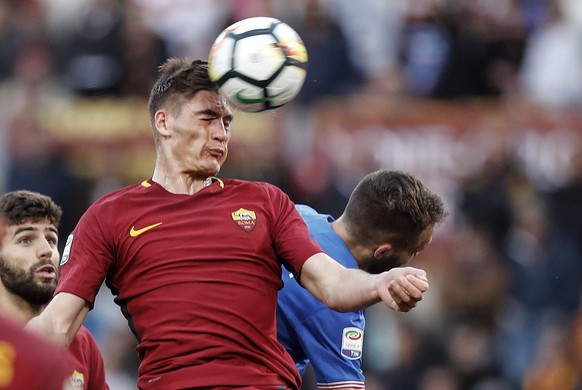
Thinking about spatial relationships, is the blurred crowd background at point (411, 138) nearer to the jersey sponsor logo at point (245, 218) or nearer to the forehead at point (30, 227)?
the forehead at point (30, 227)

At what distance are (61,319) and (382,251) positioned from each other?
1860mm

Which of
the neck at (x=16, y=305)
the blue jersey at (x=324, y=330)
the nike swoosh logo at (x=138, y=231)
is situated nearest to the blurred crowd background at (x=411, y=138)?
the blue jersey at (x=324, y=330)

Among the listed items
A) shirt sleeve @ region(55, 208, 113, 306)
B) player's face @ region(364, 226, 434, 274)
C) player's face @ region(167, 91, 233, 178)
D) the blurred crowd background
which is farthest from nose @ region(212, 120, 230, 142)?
the blurred crowd background

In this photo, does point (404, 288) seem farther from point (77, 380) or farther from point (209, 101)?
point (77, 380)

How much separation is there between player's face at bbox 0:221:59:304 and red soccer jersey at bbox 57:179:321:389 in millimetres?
1010

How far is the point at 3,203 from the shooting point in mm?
6477

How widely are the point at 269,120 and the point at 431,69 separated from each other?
180 centimetres

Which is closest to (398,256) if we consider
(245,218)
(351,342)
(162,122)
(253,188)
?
(351,342)

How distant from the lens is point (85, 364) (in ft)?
20.1

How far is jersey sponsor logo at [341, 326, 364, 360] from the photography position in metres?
6.14

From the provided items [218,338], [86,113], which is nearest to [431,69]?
[86,113]

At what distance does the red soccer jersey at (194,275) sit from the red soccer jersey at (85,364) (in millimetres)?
805

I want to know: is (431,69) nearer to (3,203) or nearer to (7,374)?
(3,203)

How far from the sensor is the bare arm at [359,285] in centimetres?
461
